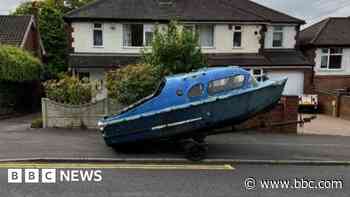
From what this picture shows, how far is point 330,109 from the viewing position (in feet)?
68.2

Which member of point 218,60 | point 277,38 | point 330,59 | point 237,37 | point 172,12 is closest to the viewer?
point 218,60

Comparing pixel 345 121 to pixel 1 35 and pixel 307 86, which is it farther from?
pixel 1 35

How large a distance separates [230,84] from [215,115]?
922 mm

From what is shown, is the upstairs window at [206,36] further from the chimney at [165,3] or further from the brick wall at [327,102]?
the brick wall at [327,102]

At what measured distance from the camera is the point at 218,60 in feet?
70.2

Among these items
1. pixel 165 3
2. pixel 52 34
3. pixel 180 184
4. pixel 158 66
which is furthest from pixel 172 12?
pixel 52 34

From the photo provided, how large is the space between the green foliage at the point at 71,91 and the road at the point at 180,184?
6.16m

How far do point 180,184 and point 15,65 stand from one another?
14.6 m

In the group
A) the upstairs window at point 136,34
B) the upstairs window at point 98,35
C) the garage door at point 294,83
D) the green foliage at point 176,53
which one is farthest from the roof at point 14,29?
the garage door at point 294,83

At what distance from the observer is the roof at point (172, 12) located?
2123 centimetres

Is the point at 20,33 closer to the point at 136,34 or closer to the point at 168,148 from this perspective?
the point at 136,34

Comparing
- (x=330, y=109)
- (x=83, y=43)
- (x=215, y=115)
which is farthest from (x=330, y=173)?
(x=83, y=43)

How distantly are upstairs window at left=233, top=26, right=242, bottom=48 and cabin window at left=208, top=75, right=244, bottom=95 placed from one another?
552 inches

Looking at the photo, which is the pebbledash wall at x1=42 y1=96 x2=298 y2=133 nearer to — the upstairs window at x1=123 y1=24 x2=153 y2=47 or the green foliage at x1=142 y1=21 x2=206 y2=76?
the green foliage at x1=142 y1=21 x2=206 y2=76
